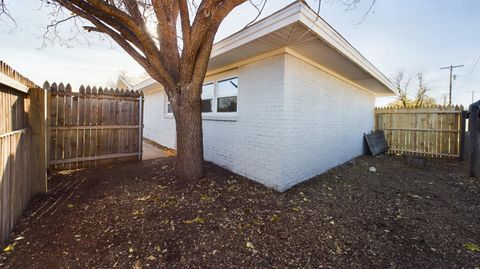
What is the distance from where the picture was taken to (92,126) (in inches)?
208

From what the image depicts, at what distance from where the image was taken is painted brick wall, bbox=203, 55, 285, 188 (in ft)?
13.4

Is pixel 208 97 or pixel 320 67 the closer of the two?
pixel 320 67

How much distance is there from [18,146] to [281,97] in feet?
13.7

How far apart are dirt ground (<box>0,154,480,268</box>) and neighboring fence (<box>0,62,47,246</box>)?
285 mm

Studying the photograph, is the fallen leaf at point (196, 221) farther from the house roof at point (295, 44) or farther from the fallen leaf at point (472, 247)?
the fallen leaf at point (472, 247)

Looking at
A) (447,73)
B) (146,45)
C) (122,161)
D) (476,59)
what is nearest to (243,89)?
(146,45)

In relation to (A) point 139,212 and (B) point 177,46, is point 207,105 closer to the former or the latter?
(B) point 177,46

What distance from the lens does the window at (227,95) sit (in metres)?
5.31

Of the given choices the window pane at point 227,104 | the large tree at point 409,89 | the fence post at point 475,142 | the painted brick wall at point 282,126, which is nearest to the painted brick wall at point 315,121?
the painted brick wall at point 282,126

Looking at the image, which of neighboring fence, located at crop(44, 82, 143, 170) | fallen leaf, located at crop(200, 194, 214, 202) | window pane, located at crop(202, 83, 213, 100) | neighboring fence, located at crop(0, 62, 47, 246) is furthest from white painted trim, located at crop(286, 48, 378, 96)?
neighboring fence, located at crop(44, 82, 143, 170)

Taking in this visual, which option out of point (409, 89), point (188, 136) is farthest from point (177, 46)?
point (409, 89)

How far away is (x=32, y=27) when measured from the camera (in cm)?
482

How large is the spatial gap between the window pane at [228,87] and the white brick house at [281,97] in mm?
26

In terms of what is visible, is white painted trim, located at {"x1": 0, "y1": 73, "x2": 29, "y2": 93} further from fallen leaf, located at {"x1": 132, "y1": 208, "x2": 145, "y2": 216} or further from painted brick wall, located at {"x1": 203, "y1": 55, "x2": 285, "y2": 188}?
painted brick wall, located at {"x1": 203, "y1": 55, "x2": 285, "y2": 188}
